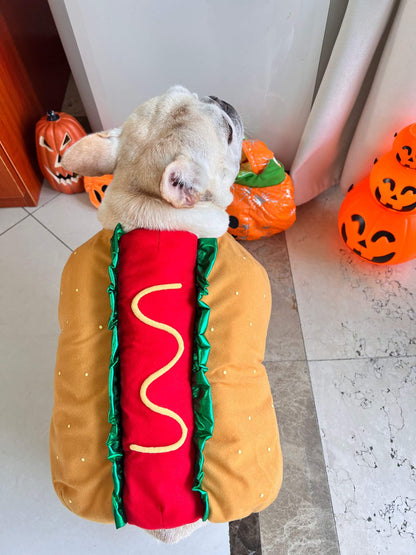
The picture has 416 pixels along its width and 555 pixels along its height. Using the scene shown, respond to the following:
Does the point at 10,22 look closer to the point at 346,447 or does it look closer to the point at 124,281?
the point at 124,281

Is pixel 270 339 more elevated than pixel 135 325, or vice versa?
pixel 135 325

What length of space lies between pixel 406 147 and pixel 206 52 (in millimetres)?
856

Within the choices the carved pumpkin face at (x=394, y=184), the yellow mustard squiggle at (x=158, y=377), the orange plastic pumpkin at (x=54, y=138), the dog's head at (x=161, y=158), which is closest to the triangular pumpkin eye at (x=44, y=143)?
the orange plastic pumpkin at (x=54, y=138)

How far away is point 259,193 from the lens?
1.75 m

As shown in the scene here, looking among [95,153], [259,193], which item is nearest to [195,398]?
[95,153]

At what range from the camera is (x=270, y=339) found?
1.68 m

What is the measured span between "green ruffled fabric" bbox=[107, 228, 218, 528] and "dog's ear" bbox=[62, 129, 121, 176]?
0.26 metres

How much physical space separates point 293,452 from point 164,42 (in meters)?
1.62

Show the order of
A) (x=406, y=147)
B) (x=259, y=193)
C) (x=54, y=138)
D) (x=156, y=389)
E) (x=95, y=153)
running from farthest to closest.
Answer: (x=54, y=138) < (x=259, y=193) < (x=406, y=147) < (x=95, y=153) < (x=156, y=389)

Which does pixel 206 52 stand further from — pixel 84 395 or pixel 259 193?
pixel 84 395

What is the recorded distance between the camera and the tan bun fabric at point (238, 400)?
94 cm

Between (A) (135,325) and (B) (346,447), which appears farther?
(B) (346,447)

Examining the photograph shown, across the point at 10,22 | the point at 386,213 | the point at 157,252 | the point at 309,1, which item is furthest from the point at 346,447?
the point at 10,22

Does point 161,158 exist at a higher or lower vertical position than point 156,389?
higher
